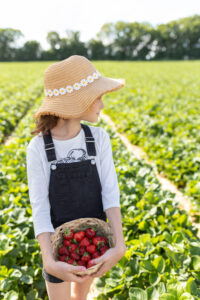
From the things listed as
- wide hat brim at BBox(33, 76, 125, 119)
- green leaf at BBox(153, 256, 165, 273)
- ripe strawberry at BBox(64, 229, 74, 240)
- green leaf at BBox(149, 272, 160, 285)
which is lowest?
green leaf at BBox(149, 272, 160, 285)

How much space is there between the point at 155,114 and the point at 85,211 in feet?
25.8

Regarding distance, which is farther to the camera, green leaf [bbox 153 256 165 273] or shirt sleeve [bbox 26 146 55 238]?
green leaf [bbox 153 256 165 273]

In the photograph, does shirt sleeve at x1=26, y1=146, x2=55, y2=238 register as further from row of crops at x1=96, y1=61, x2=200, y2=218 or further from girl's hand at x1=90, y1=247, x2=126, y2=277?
row of crops at x1=96, y1=61, x2=200, y2=218

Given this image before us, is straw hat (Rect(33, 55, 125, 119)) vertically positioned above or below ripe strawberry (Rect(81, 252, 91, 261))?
above

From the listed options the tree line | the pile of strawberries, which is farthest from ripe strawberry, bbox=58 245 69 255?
the tree line

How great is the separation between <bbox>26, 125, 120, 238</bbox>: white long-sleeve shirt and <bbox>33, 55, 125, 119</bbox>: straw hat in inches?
8.3

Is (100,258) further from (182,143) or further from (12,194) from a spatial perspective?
(182,143)

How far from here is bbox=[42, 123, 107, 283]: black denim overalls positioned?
5.40 ft

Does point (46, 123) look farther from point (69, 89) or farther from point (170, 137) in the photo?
point (170, 137)

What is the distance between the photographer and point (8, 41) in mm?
83250

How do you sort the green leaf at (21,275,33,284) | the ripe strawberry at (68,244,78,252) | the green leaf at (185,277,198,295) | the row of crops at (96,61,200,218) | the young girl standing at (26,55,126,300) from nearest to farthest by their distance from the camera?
the young girl standing at (26,55,126,300) → the ripe strawberry at (68,244,78,252) → the green leaf at (185,277,198,295) → the green leaf at (21,275,33,284) → the row of crops at (96,61,200,218)

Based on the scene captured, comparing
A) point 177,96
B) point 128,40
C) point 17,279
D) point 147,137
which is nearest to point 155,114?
point 147,137

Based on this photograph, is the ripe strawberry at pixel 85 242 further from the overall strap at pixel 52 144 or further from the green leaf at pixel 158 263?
the green leaf at pixel 158 263

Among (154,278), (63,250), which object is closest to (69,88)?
(63,250)
